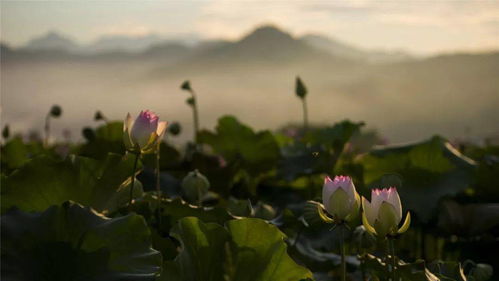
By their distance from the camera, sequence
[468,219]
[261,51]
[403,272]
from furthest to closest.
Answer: [261,51]
[468,219]
[403,272]

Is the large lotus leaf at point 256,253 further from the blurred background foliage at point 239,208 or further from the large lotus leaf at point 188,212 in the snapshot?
the large lotus leaf at point 188,212

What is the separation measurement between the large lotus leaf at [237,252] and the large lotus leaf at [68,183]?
330mm

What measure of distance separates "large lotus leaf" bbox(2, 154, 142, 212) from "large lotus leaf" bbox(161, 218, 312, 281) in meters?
0.33

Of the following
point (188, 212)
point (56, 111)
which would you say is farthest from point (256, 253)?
point (56, 111)

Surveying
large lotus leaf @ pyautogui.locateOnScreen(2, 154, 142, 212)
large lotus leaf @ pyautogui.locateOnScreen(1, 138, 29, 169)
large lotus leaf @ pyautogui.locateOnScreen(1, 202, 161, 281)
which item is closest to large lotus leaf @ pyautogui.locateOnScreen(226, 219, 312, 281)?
large lotus leaf @ pyautogui.locateOnScreen(1, 202, 161, 281)

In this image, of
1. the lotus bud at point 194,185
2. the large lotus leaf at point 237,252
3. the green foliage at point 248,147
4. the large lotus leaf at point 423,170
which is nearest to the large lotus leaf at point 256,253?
the large lotus leaf at point 237,252

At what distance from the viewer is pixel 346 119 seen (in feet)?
7.88

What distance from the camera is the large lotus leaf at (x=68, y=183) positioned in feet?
4.66

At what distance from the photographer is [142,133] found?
1303 mm

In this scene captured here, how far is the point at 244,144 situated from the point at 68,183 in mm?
1302

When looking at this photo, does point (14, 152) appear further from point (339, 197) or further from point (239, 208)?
point (339, 197)

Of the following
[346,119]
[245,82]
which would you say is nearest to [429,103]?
[346,119]

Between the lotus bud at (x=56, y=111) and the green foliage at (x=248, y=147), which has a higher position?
the lotus bud at (x=56, y=111)

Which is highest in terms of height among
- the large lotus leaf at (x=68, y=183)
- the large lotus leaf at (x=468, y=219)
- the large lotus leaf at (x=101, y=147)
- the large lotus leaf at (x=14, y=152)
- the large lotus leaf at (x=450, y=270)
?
the large lotus leaf at (x=68, y=183)
